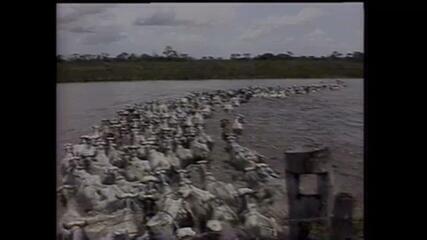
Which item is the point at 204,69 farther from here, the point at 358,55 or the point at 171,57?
the point at 358,55

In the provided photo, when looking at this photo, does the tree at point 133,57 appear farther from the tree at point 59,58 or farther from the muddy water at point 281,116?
the tree at point 59,58

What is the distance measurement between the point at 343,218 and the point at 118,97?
26.5 inches

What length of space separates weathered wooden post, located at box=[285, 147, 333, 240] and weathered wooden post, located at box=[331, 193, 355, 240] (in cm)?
2

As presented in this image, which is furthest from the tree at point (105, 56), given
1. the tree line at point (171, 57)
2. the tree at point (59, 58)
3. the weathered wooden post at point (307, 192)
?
the weathered wooden post at point (307, 192)

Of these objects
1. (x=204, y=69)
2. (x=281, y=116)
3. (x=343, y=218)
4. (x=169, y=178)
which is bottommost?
(x=343, y=218)

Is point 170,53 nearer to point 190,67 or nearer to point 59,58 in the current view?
point 190,67

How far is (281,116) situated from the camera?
6.61 ft

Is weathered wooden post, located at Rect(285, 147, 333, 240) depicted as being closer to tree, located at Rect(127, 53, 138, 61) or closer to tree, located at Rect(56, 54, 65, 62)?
tree, located at Rect(127, 53, 138, 61)

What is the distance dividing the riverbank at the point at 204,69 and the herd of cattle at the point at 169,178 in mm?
41

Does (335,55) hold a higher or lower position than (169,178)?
higher

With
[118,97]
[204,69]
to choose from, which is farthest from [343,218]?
[118,97]
